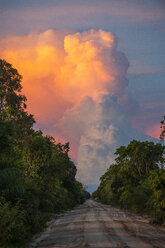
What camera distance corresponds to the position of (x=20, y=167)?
17.7 metres

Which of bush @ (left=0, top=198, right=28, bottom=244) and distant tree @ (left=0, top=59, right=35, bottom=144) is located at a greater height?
distant tree @ (left=0, top=59, right=35, bottom=144)

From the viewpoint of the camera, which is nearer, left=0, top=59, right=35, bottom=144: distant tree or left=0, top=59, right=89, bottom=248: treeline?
left=0, top=59, right=89, bottom=248: treeline

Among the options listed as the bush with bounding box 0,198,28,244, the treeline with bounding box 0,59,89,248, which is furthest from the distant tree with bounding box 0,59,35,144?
the bush with bounding box 0,198,28,244

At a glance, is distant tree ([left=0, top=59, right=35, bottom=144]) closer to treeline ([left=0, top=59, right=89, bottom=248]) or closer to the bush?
treeline ([left=0, top=59, right=89, bottom=248])

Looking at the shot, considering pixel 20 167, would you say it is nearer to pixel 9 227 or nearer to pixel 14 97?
pixel 9 227

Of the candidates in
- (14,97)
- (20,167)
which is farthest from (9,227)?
(14,97)

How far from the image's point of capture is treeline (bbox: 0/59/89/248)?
13.9 meters

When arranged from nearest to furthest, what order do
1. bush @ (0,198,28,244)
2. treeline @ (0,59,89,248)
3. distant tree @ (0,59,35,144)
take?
bush @ (0,198,28,244)
treeline @ (0,59,89,248)
distant tree @ (0,59,35,144)

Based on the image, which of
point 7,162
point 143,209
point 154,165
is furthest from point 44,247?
point 154,165

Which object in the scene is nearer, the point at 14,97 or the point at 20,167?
the point at 20,167

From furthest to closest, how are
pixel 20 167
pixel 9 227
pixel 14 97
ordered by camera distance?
pixel 14 97 < pixel 20 167 < pixel 9 227

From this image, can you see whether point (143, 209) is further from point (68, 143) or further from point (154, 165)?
point (68, 143)

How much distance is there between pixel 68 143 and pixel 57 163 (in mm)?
12103

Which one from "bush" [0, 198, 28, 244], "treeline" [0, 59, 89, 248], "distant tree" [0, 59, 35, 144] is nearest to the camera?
"bush" [0, 198, 28, 244]
